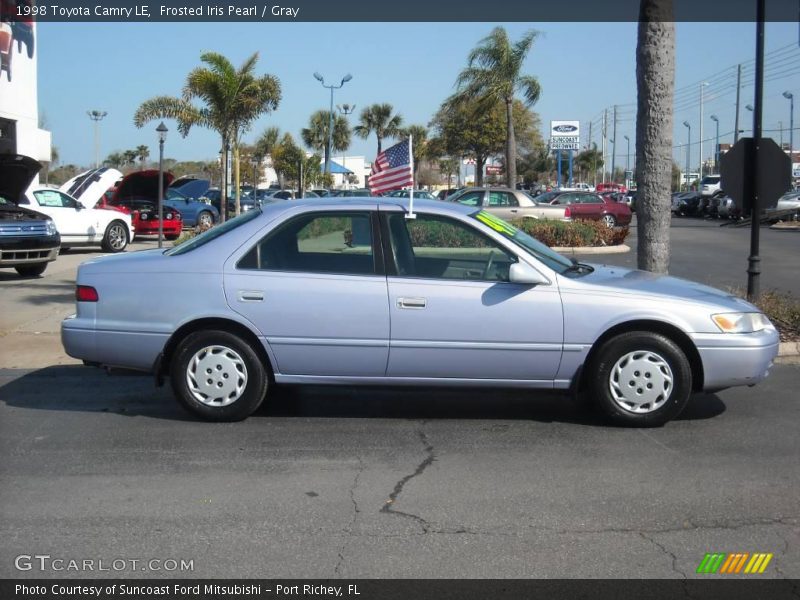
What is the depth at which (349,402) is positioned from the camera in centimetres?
713

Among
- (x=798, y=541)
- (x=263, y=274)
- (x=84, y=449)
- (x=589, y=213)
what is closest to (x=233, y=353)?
(x=263, y=274)

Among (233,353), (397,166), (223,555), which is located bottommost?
(223,555)

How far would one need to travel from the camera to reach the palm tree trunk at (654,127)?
960cm

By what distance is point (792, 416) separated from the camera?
6.65 m

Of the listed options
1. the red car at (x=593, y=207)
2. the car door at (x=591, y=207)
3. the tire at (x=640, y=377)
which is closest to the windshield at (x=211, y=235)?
the tire at (x=640, y=377)

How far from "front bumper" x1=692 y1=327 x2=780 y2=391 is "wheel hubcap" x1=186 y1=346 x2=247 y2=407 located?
128 inches

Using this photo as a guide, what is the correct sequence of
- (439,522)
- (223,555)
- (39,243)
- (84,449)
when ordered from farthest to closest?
1. (39,243)
2. (84,449)
3. (439,522)
4. (223,555)

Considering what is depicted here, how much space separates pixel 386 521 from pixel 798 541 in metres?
2.06

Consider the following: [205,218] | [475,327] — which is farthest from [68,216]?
[475,327]

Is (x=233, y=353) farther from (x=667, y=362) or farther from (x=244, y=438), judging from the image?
(x=667, y=362)

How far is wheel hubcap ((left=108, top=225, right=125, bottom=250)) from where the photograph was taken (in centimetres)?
2106

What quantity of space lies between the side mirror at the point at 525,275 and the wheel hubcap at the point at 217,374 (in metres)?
2.01

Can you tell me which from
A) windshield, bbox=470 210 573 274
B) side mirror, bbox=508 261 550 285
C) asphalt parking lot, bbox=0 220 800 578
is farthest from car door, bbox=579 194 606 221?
side mirror, bbox=508 261 550 285
